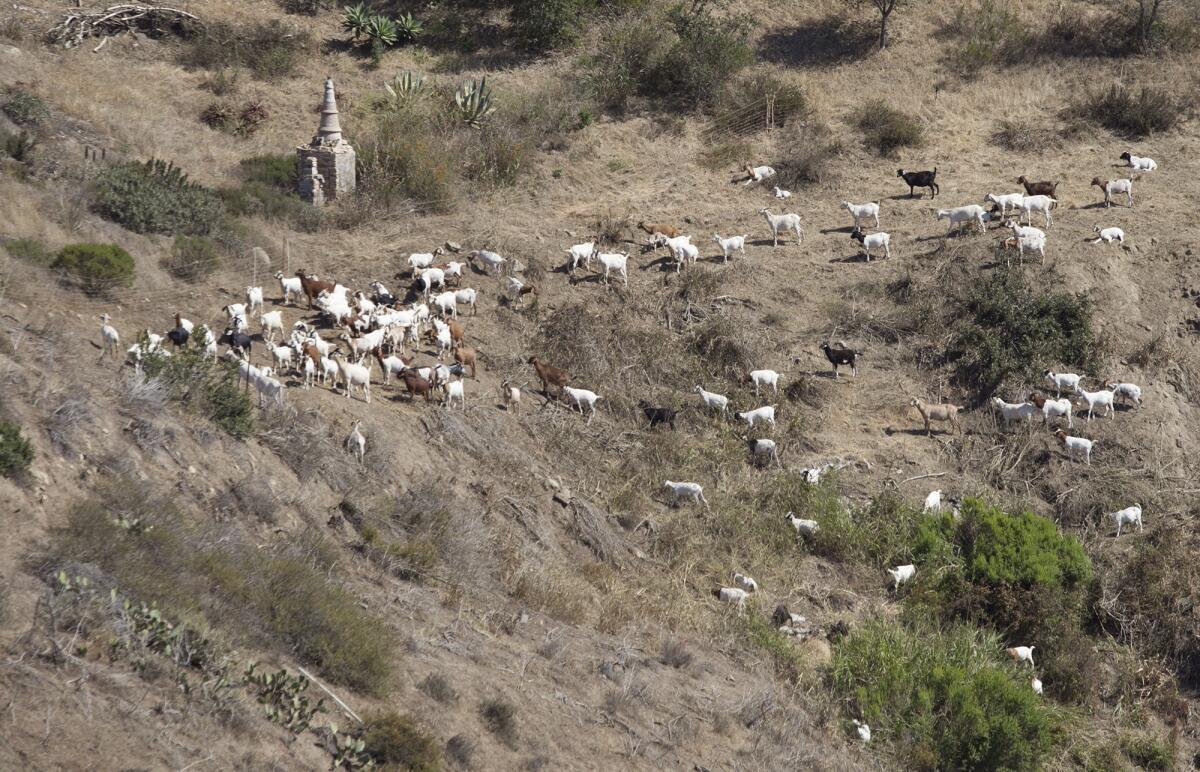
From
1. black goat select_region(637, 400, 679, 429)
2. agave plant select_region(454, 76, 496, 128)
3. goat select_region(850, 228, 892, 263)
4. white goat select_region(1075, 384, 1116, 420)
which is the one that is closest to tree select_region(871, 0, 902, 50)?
goat select_region(850, 228, 892, 263)

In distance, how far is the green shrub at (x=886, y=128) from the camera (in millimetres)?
29500

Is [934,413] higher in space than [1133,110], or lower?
lower

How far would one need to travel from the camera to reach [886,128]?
97.5 feet

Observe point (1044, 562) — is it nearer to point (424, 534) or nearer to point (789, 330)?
A: point (789, 330)

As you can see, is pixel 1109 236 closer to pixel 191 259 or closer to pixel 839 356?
pixel 839 356

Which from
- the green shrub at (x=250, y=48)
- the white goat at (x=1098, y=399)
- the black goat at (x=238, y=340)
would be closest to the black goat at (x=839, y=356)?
the white goat at (x=1098, y=399)

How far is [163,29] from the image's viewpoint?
3238 cm

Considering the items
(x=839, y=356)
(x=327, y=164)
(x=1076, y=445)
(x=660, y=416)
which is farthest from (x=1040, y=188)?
(x=327, y=164)

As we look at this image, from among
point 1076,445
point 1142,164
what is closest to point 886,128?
point 1142,164

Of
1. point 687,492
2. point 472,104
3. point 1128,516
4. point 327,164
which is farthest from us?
point 472,104

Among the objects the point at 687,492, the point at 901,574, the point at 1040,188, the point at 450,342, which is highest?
the point at 1040,188

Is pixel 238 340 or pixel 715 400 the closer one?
pixel 238 340

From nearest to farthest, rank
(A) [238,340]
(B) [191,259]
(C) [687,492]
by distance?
(A) [238,340] < (C) [687,492] < (B) [191,259]

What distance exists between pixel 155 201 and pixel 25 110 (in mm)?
4574
